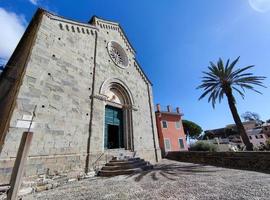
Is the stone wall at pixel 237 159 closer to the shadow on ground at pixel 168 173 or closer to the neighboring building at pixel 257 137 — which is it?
the shadow on ground at pixel 168 173

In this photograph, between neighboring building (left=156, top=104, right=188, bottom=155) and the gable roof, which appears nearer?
the gable roof

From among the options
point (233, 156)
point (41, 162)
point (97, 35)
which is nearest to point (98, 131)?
point (41, 162)

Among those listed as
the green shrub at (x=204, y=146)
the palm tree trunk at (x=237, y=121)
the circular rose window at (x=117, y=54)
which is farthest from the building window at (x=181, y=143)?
the circular rose window at (x=117, y=54)

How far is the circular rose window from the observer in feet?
36.0

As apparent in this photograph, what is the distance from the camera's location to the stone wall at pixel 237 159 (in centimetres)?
707

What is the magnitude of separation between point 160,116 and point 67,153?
16316 mm

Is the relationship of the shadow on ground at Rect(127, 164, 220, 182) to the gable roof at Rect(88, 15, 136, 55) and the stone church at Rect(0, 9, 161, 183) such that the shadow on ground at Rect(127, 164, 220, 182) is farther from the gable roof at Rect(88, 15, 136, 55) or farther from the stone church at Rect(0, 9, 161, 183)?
the gable roof at Rect(88, 15, 136, 55)

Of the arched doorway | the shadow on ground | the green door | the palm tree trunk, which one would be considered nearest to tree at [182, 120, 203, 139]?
Result: the palm tree trunk

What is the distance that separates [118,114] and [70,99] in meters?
4.14

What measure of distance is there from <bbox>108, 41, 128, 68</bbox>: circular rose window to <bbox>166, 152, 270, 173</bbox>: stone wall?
31.5ft

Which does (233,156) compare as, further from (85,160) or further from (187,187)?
(85,160)

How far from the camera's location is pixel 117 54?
38.9 feet

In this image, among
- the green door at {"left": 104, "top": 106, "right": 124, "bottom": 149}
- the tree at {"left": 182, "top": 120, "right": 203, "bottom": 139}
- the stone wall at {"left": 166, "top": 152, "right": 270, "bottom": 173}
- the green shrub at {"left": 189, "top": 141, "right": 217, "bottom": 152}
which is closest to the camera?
the stone wall at {"left": 166, "top": 152, "right": 270, "bottom": 173}

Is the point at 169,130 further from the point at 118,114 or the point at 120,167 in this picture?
the point at 120,167
